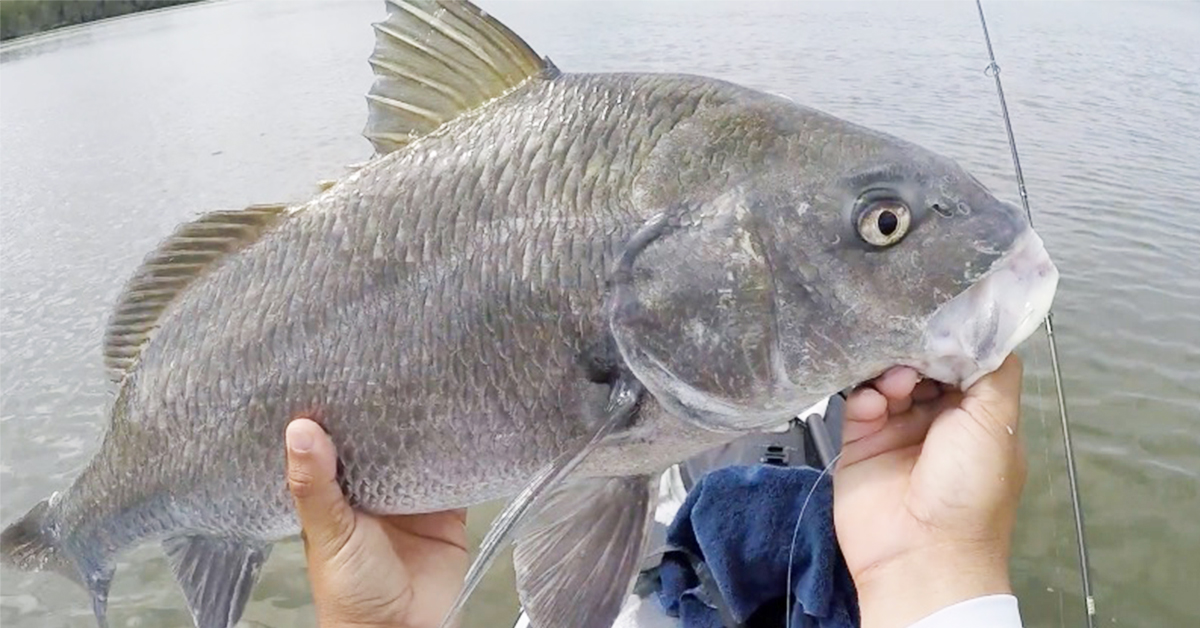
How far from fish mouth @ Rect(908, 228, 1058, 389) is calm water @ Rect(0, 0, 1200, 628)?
2757 millimetres

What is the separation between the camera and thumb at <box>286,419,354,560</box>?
5.92 ft

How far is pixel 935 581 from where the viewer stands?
1658mm

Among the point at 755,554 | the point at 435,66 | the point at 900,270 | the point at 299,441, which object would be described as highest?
the point at 435,66

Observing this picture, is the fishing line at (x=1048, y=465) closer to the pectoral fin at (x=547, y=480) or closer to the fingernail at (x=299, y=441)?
the pectoral fin at (x=547, y=480)

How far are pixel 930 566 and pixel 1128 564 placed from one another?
13.7 feet

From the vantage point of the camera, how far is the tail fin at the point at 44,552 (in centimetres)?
224

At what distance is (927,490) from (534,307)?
77cm

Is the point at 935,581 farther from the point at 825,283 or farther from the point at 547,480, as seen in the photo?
the point at 547,480

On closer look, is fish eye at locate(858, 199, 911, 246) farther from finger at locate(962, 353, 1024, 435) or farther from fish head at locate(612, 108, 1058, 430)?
finger at locate(962, 353, 1024, 435)

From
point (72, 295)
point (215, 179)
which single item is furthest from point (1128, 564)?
point (215, 179)

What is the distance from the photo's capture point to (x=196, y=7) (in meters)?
38.9

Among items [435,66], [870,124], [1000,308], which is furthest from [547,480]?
[870,124]

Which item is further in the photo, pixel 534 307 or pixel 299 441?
pixel 299 441

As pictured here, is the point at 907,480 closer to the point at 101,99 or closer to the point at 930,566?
the point at 930,566
